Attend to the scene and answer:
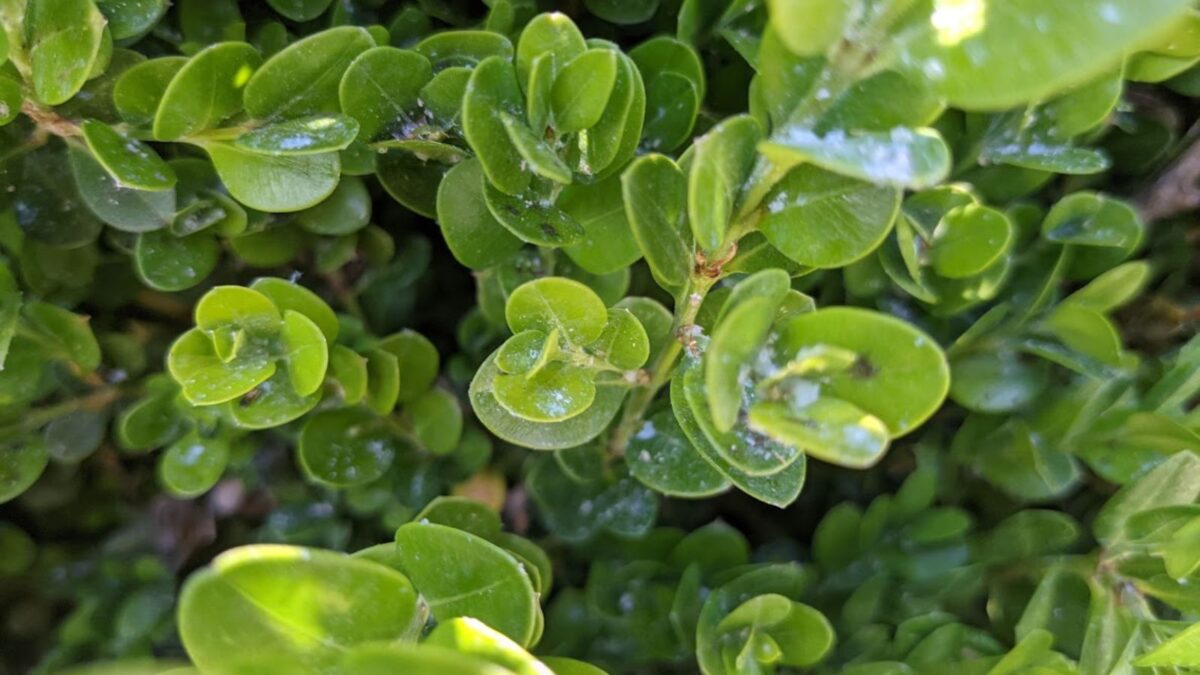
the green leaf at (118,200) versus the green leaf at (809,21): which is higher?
the green leaf at (809,21)

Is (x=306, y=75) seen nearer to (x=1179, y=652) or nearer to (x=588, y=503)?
(x=588, y=503)

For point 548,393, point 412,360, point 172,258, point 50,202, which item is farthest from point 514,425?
point 50,202

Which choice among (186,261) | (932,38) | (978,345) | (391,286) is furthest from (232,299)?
(978,345)

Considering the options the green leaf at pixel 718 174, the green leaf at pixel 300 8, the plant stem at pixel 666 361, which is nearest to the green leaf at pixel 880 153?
the green leaf at pixel 718 174

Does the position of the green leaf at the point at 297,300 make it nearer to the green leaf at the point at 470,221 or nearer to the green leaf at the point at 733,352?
the green leaf at the point at 470,221

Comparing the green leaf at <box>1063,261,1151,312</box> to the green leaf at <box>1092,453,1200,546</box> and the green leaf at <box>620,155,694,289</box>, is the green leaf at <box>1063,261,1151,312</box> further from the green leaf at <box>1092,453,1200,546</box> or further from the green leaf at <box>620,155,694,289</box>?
the green leaf at <box>620,155,694,289</box>
